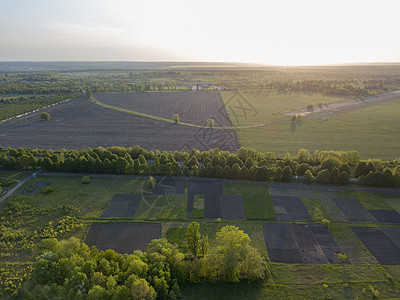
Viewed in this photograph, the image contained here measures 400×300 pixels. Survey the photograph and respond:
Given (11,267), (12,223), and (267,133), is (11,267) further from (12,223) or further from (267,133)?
(267,133)

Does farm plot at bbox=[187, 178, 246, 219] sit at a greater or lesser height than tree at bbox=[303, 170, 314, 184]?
lesser

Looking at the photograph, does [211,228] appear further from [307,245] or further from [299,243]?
[307,245]

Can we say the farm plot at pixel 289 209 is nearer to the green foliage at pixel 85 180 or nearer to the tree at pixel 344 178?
the tree at pixel 344 178

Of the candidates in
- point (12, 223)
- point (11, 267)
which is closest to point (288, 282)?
point (11, 267)

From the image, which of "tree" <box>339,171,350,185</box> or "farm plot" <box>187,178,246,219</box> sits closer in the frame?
"farm plot" <box>187,178,246,219</box>

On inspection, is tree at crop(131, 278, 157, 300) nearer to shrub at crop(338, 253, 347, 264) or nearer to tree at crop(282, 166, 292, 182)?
shrub at crop(338, 253, 347, 264)

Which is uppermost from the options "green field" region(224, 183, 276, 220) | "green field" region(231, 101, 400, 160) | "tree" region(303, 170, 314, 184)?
"green field" region(231, 101, 400, 160)

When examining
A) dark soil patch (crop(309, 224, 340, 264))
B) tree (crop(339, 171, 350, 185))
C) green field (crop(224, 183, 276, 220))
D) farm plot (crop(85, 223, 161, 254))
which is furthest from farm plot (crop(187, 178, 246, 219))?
tree (crop(339, 171, 350, 185))
